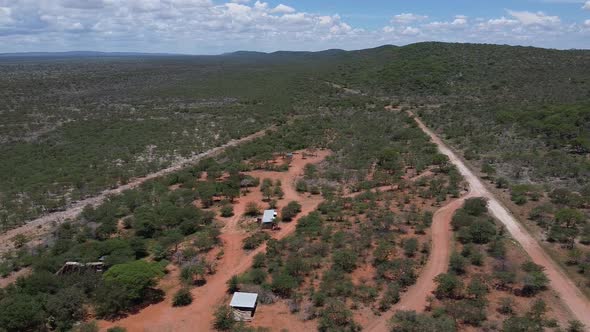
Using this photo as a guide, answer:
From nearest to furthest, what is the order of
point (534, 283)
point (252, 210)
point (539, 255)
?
point (534, 283) < point (539, 255) < point (252, 210)

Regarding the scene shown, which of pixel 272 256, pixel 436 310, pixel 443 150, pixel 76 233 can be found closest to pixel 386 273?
pixel 436 310

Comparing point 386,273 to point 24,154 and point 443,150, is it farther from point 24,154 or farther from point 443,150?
point 24,154

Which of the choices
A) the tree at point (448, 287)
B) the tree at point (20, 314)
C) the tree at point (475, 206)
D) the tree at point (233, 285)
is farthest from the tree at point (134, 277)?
the tree at point (475, 206)

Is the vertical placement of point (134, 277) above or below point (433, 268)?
above

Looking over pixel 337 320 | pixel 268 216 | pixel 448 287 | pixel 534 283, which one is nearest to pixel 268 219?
pixel 268 216

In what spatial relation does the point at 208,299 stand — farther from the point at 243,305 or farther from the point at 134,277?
the point at 134,277

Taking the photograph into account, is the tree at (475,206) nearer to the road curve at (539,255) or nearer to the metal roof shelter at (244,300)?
the road curve at (539,255)

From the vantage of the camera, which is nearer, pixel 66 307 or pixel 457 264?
pixel 66 307
